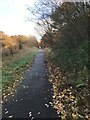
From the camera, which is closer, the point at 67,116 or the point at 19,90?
the point at 67,116

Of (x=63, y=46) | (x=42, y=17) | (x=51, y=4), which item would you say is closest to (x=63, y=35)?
(x=63, y=46)

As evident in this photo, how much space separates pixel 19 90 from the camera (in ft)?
54.1

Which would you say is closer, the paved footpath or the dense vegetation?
the paved footpath

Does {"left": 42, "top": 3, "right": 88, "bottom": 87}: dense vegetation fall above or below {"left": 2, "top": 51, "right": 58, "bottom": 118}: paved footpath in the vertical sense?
above

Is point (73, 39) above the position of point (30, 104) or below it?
above

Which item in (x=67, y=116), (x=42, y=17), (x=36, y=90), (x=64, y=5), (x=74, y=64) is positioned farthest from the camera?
(x=42, y=17)

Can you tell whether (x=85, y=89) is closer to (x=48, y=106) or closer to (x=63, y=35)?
(x=48, y=106)

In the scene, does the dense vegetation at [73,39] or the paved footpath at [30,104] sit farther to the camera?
the dense vegetation at [73,39]

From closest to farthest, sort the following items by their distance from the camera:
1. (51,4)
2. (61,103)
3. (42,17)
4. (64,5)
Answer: (61,103)
(64,5)
(51,4)
(42,17)

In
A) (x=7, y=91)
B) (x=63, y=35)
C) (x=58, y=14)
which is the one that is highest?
(x=58, y=14)

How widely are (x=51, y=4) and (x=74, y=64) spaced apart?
7320mm

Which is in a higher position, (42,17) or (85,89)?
(42,17)

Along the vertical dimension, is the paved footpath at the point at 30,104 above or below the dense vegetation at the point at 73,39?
below

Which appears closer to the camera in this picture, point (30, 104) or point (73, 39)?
point (30, 104)
